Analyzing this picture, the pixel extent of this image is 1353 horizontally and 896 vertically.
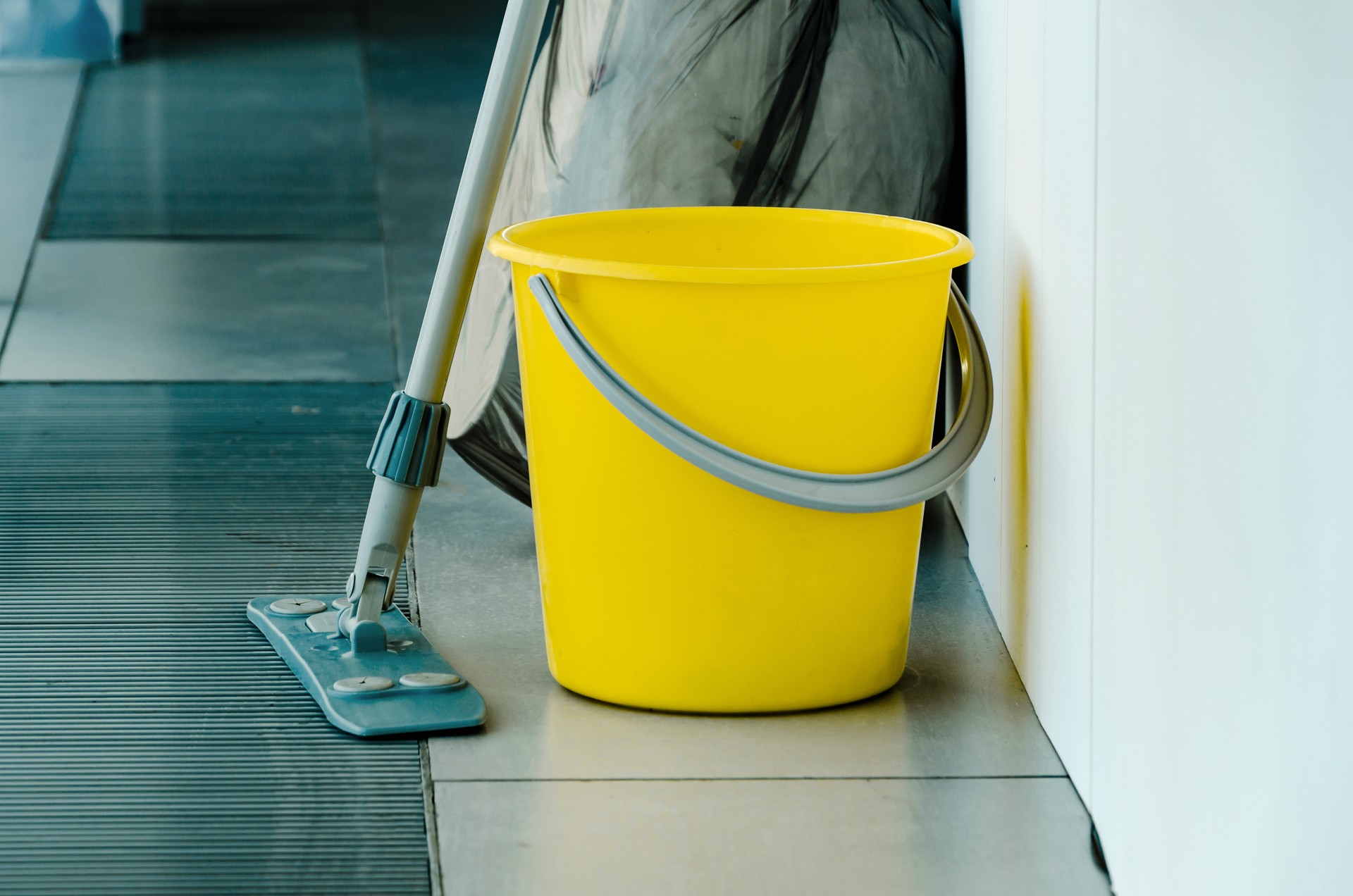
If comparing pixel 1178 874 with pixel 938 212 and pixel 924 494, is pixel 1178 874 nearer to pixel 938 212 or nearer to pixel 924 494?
pixel 924 494

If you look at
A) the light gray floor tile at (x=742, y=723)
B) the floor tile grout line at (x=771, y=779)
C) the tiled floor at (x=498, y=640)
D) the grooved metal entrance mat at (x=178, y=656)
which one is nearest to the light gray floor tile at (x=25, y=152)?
the tiled floor at (x=498, y=640)

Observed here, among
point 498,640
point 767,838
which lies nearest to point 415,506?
point 498,640

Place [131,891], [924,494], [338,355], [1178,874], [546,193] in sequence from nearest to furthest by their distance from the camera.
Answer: [1178,874], [131,891], [924,494], [546,193], [338,355]

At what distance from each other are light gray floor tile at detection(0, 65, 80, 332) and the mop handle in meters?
1.58

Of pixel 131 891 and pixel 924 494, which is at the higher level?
pixel 924 494

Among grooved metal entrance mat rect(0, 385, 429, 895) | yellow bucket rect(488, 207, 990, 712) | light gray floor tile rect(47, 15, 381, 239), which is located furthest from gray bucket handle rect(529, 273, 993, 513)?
light gray floor tile rect(47, 15, 381, 239)

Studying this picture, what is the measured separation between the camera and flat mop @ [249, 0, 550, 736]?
154 centimetres

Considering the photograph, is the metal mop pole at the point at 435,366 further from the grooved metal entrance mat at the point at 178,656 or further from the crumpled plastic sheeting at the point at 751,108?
the crumpled plastic sheeting at the point at 751,108

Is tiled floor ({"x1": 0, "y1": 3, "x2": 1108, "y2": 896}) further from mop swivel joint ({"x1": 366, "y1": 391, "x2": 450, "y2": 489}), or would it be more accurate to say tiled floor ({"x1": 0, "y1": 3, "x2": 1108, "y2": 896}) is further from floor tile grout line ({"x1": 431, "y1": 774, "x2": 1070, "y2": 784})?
mop swivel joint ({"x1": 366, "y1": 391, "x2": 450, "y2": 489})

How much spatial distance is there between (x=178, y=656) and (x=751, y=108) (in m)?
0.94

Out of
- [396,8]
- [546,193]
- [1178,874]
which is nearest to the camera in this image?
[1178,874]

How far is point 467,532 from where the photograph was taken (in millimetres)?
2098

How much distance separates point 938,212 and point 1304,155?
1.20 m

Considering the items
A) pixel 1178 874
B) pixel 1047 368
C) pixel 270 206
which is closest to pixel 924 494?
pixel 1047 368
